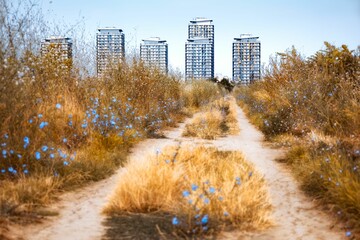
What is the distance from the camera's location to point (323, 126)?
7750 mm

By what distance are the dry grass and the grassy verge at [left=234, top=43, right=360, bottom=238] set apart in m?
0.73

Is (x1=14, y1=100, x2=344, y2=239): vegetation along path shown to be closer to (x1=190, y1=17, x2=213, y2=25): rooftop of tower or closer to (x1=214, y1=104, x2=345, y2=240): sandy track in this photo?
(x1=214, y1=104, x2=345, y2=240): sandy track

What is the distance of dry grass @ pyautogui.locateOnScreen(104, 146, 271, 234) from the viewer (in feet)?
11.7

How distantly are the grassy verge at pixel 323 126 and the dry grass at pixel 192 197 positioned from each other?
0.73 meters

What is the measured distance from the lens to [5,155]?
4.50 m

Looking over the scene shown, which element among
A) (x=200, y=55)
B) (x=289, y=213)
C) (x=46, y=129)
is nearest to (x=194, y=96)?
(x=46, y=129)

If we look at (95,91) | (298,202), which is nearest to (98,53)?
(95,91)

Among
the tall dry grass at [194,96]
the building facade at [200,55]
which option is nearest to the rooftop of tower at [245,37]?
the building facade at [200,55]

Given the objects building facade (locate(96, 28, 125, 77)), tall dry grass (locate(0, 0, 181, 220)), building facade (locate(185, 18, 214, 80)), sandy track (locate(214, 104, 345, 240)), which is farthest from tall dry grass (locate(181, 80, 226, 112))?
building facade (locate(185, 18, 214, 80))

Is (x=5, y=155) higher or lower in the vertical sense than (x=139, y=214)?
higher

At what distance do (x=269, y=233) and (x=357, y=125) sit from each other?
3.79 m

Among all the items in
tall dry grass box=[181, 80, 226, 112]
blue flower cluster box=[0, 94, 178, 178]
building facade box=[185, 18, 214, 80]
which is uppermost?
building facade box=[185, 18, 214, 80]

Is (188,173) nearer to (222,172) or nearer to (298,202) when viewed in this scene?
(222,172)

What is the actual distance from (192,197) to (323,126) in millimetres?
4725
